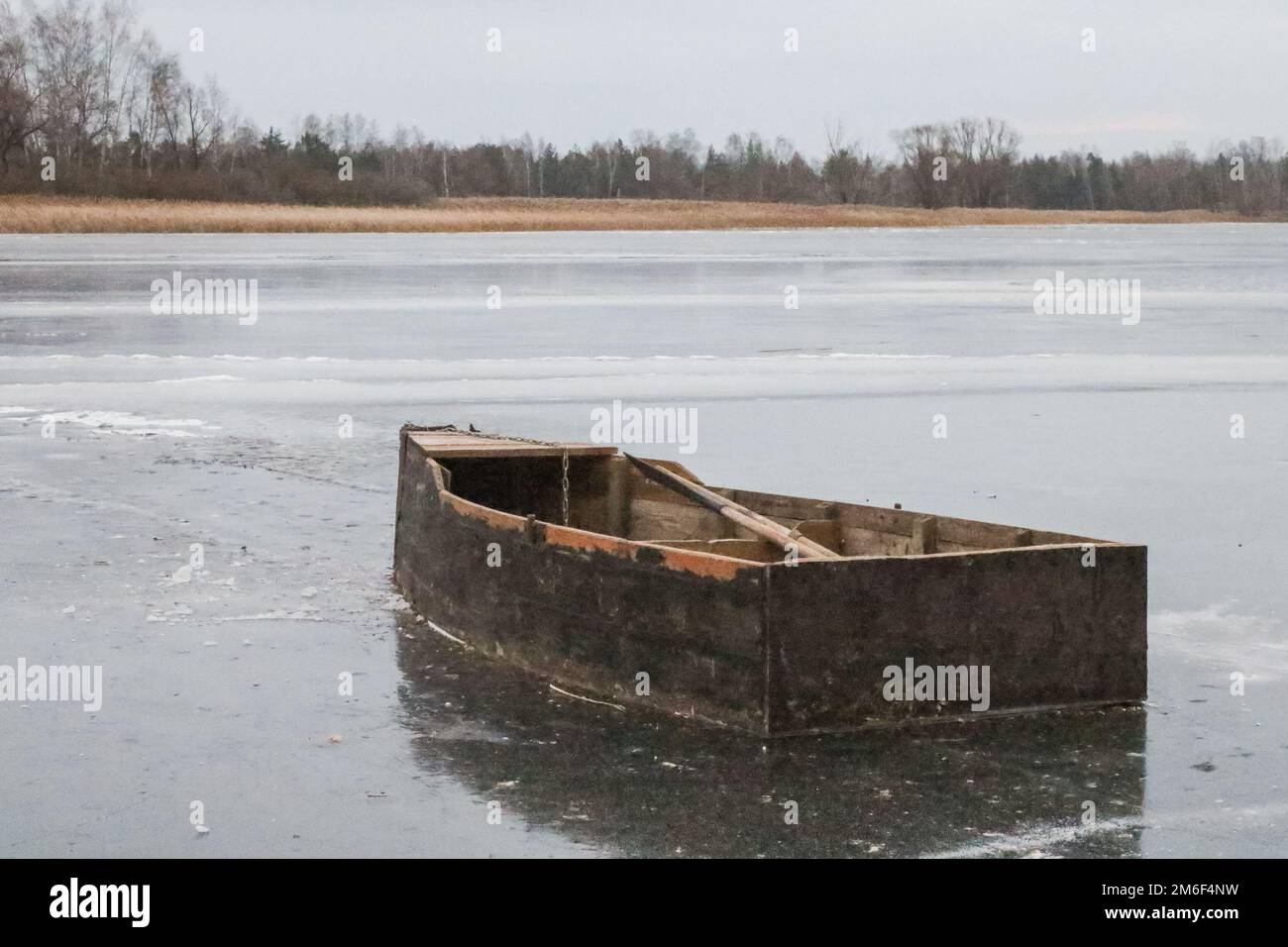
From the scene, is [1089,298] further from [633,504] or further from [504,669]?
[504,669]

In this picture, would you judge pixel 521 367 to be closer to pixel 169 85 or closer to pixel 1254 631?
pixel 1254 631

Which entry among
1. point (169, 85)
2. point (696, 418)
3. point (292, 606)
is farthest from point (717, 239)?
point (292, 606)

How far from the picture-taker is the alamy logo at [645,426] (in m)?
13.9

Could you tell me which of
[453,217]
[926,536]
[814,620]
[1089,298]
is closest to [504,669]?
[814,620]

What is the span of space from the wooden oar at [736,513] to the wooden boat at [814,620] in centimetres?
3

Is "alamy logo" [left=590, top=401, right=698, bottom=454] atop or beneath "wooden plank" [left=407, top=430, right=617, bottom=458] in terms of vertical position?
beneath

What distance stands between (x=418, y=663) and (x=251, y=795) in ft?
5.94
